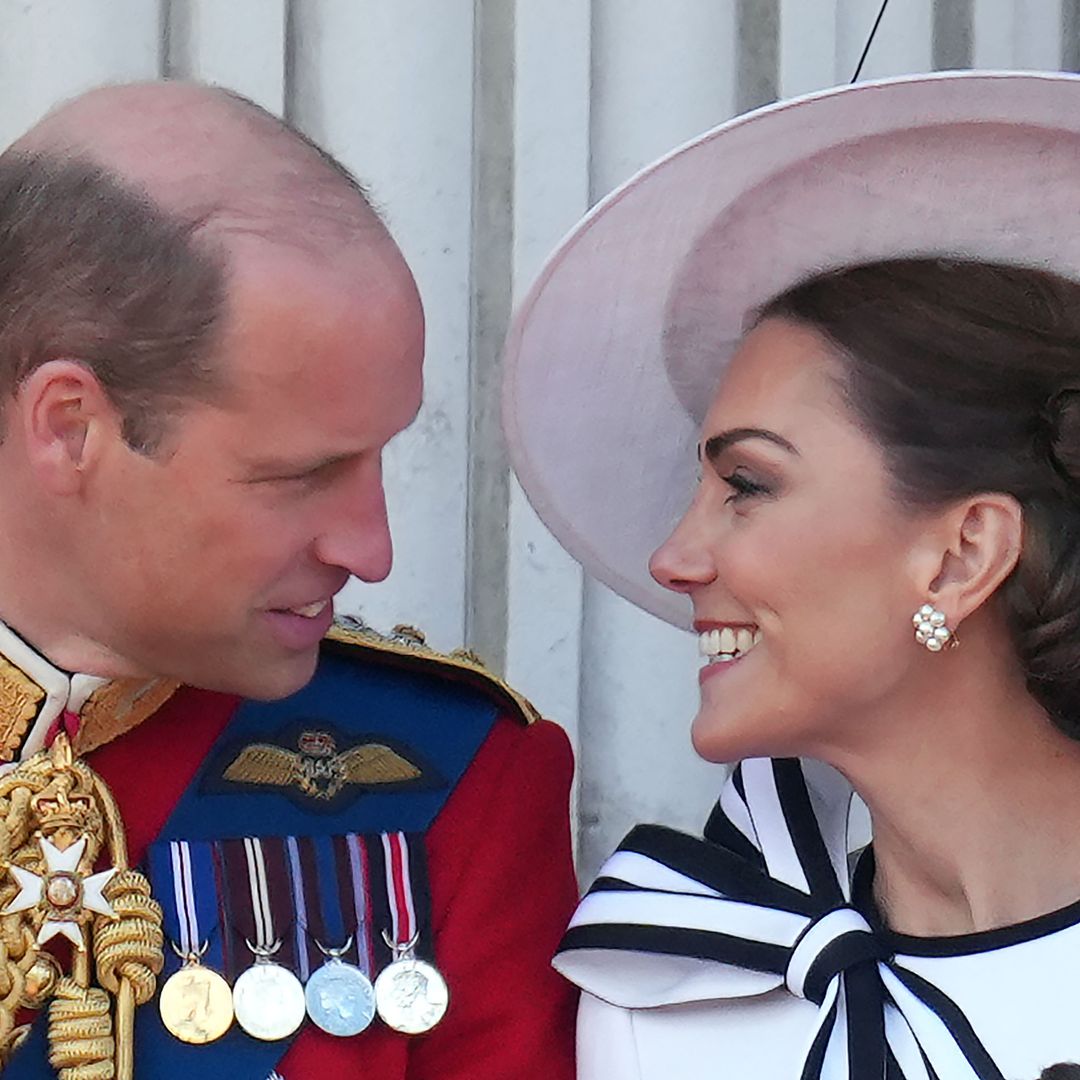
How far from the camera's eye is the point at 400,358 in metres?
1.80

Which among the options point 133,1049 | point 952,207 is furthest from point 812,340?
point 133,1049

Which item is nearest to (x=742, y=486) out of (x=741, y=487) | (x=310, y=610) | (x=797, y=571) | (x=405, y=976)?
(x=741, y=487)

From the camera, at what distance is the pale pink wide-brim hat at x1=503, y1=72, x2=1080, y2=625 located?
5.72 ft

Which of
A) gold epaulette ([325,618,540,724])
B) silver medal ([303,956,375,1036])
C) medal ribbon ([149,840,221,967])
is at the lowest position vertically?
silver medal ([303,956,375,1036])

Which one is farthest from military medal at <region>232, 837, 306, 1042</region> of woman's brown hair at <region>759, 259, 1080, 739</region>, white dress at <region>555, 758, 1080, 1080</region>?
woman's brown hair at <region>759, 259, 1080, 739</region>

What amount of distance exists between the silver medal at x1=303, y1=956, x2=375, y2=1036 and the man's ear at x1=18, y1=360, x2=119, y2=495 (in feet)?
1.34

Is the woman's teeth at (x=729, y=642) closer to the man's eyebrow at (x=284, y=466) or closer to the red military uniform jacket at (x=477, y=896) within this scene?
the red military uniform jacket at (x=477, y=896)

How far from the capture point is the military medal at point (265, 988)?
174 centimetres

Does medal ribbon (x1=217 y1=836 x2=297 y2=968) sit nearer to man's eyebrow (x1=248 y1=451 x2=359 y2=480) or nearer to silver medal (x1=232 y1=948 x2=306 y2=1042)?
silver medal (x1=232 y1=948 x2=306 y2=1042)

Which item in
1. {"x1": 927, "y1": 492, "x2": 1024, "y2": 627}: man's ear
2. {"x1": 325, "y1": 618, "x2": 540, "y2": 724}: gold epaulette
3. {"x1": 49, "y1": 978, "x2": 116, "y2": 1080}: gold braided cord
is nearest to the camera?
{"x1": 49, "y1": 978, "x2": 116, "y2": 1080}: gold braided cord

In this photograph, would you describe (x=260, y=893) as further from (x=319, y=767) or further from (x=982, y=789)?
(x=982, y=789)

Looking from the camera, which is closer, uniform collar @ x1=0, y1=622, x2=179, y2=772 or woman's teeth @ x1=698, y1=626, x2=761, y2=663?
uniform collar @ x1=0, y1=622, x2=179, y2=772

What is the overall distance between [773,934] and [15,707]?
596mm

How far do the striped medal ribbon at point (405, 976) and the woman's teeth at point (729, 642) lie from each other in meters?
0.29
